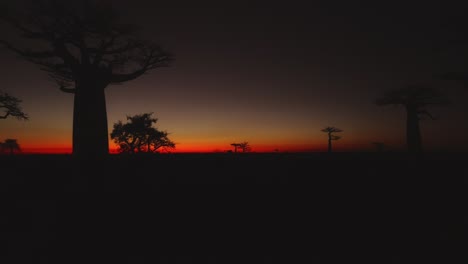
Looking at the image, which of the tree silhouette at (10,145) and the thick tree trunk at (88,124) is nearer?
the thick tree trunk at (88,124)

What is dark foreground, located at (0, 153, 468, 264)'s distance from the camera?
384cm

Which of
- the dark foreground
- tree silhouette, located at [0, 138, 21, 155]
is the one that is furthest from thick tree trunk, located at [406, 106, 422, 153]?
tree silhouette, located at [0, 138, 21, 155]

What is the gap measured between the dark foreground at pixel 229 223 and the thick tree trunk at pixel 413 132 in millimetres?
11555

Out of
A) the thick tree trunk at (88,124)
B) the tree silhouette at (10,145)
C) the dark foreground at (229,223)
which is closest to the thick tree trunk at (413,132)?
the dark foreground at (229,223)

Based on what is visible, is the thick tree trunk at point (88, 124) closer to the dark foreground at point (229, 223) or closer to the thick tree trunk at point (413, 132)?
the dark foreground at point (229, 223)

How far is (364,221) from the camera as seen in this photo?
17.3ft

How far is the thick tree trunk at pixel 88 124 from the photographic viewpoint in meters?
8.96

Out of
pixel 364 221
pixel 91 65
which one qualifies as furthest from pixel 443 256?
pixel 91 65

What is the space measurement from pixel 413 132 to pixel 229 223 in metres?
17.9

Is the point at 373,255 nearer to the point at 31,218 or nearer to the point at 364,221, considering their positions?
the point at 364,221

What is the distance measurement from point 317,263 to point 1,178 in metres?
11.3

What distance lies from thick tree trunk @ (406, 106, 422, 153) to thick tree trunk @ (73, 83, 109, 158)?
1778cm

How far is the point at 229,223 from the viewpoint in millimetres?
5223

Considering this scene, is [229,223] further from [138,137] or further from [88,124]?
[138,137]
